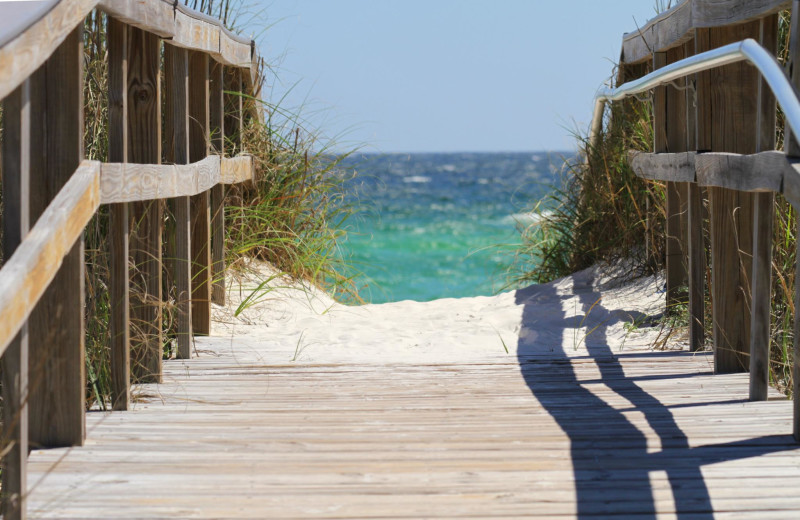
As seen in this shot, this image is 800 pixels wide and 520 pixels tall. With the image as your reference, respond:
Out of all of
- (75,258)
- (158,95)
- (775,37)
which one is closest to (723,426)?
(775,37)

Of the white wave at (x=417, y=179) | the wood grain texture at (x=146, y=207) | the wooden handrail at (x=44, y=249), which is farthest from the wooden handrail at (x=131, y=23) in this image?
the white wave at (x=417, y=179)

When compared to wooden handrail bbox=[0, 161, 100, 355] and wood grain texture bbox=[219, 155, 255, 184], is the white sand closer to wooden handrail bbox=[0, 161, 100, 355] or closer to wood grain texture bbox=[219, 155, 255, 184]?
wood grain texture bbox=[219, 155, 255, 184]

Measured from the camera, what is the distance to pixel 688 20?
397 centimetres

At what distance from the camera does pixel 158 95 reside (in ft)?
11.6

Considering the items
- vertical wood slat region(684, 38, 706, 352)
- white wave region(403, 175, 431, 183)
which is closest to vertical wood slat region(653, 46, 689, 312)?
vertical wood slat region(684, 38, 706, 352)

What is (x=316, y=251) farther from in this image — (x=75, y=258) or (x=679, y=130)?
(x=75, y=258)

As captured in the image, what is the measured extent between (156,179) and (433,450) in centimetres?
138

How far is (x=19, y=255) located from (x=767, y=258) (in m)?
2.30

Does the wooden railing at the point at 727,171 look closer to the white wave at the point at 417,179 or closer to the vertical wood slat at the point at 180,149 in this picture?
the vertical wood slat at the point at 180,149

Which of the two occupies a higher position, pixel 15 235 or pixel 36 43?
pixel 36 43

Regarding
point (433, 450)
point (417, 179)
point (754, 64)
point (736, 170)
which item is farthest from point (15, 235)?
point (417, 179)

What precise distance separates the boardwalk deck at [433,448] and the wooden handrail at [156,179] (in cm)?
73

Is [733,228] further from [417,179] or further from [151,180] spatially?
[417,179]

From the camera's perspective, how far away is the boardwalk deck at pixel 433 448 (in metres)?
2.36
